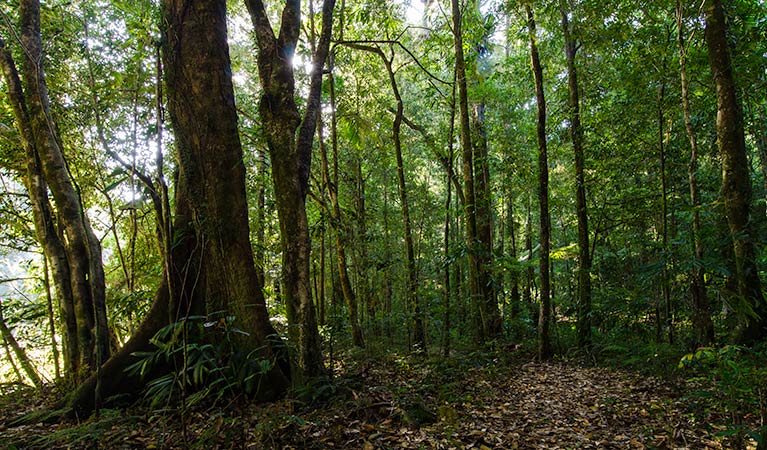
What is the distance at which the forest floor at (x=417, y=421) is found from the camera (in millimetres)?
3779

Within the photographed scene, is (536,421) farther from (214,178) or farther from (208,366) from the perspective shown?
(214,178)

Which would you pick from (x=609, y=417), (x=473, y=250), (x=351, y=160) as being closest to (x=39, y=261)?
(x=351, y=160)

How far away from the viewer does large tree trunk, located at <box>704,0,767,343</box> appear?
619 cm

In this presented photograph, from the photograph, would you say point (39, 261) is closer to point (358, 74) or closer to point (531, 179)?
point (358, 74)

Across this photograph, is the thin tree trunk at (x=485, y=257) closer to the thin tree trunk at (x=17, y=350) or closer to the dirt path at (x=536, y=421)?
the dirt path at (x=536, y=421)

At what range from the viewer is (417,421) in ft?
14.7

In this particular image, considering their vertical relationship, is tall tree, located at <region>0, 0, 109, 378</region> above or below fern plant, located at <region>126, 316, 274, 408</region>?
above

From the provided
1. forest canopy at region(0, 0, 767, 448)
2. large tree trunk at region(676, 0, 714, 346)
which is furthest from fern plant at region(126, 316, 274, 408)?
large tree trunk at region(676, 0, 714, 346)

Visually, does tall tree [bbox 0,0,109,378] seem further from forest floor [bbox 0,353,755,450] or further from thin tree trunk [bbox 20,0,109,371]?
forest floor [bbox 0,353,755,450]

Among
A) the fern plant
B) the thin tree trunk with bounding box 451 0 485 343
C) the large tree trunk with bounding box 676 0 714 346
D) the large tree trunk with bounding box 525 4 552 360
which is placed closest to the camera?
the fern plant

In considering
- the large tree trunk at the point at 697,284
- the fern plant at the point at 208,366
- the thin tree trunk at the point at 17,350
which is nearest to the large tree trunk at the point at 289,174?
the fern plant at the point at 208,366

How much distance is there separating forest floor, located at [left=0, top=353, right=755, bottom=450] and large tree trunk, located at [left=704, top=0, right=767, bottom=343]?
181 centimetres

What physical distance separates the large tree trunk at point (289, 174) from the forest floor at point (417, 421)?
747 millimetres

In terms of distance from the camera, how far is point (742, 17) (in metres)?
7.01
